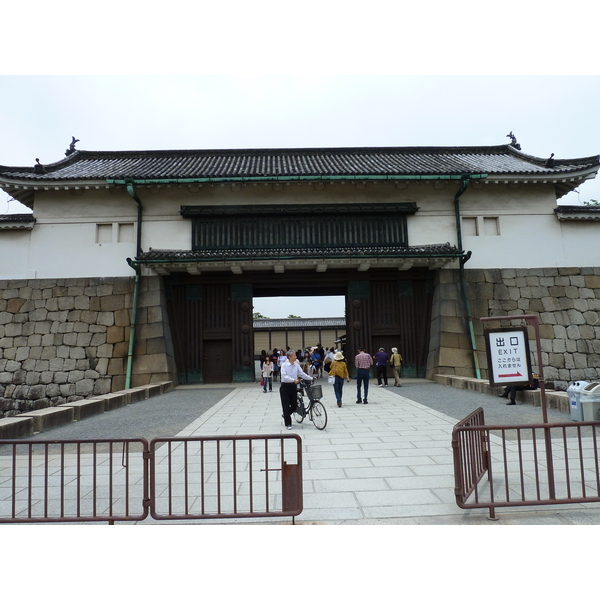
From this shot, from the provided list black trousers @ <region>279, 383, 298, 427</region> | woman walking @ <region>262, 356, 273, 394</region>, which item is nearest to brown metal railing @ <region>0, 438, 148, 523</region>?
black trousers @ <region>279, 383, 298, 427</region>

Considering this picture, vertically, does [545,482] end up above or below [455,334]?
below

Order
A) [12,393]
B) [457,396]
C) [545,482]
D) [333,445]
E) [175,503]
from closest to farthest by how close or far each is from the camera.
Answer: [175,503] → [545,482] → [333,445] → [457,396] → [12,393]

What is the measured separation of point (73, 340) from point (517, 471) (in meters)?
15.4

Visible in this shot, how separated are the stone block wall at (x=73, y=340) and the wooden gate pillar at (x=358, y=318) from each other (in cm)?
701

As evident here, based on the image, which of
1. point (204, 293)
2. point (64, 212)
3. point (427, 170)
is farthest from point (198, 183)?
point (427, 170)

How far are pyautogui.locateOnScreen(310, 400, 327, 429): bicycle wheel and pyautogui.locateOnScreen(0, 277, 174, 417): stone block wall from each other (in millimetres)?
8862

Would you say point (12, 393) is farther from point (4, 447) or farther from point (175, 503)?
point (175, 503)

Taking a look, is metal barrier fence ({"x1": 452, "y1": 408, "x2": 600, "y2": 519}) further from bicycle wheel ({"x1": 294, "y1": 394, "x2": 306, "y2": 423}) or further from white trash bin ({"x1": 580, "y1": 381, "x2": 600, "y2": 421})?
bicycle wheel ({"x1": 294, "y1": 394, "x2": 306, "y2": 423})

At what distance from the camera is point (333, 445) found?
7.25 meters

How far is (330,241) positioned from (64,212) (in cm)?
1036

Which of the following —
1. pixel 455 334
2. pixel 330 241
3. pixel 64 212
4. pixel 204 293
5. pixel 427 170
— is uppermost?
pixel 427 170

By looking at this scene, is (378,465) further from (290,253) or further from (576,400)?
(290,253)

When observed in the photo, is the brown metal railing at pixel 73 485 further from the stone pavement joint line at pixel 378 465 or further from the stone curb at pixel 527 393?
the stone curb at pixel 527 393

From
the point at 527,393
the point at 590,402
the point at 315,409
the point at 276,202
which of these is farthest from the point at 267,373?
the point at 590,402
